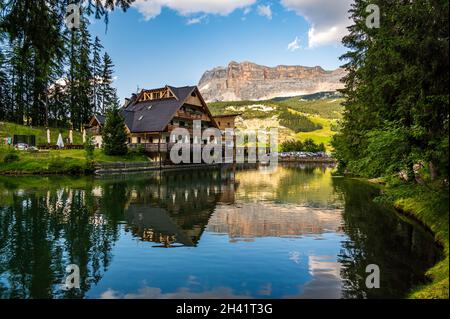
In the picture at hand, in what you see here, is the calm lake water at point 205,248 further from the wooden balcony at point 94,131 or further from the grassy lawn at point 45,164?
the wooden balcony at point 94,131

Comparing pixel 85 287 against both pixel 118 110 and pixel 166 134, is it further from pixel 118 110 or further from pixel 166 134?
pixel 166 134

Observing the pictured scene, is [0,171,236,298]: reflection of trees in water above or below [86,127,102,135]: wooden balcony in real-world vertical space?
below

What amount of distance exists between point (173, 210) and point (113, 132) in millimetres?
34029

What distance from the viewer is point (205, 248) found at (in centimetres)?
1394

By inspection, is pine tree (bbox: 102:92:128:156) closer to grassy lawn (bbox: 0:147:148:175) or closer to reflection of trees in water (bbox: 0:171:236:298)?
grassy lawn (bbox: 0:147:148:175)

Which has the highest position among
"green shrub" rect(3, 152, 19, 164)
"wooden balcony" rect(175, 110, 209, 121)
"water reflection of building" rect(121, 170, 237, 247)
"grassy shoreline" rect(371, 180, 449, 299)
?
"wooden balcony" rect(175, 110, 209, 121)

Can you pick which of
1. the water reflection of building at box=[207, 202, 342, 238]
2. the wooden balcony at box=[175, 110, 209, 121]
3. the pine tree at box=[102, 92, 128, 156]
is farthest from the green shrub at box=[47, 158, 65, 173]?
the water reflection of building at box=[207, 202, 342, 238]

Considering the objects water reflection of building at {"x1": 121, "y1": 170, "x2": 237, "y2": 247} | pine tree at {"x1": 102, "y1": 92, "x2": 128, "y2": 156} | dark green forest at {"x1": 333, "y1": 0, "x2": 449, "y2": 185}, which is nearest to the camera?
dark green forest at {"x1": 333, "y1": 0, "x2": 449, "y2": 185}

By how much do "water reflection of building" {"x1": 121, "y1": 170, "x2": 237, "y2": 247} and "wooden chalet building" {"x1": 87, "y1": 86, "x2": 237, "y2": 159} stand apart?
1008 inches

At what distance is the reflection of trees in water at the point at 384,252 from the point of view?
33.3 ft

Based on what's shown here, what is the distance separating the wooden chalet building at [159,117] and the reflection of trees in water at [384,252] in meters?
42.1

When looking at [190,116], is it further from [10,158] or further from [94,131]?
[10,158]

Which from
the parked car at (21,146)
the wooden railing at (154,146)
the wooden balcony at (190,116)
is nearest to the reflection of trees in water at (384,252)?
the wooden railing at (154,146)

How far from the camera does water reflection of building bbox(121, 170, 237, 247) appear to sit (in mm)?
15938
